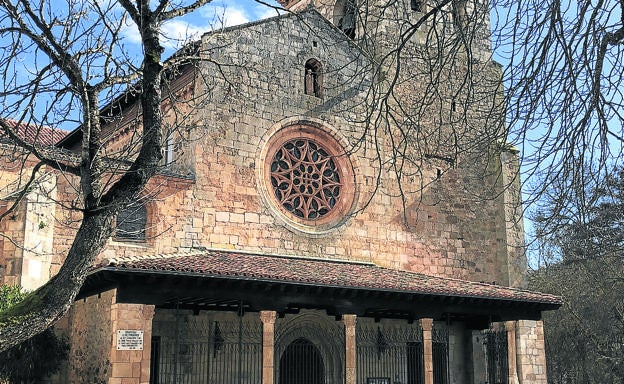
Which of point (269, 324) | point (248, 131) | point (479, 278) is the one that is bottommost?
point (269, 324)

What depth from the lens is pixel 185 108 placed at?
50.2ft

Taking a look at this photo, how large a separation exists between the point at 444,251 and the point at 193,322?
6.87 meters

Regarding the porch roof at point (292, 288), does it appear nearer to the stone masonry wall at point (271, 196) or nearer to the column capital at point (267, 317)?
the column capital at point (267, 317)

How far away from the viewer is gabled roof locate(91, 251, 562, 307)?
37.4 feet

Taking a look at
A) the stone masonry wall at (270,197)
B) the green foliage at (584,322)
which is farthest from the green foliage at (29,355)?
the green foliage at (584,322)

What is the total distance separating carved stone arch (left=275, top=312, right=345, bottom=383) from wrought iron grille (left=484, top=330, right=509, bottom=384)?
390 centimetres

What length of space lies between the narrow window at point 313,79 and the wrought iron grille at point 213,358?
5690 mm

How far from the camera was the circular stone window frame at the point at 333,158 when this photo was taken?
15.4 metres

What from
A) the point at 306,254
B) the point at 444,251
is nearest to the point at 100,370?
the point at 306,254

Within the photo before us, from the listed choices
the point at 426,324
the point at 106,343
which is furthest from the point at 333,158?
the point at 106,343

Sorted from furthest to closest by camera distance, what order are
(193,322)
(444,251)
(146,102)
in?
(444,251) → (193,322) → (146,102)

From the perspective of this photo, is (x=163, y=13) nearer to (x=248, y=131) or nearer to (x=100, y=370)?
(x=100, y=370)

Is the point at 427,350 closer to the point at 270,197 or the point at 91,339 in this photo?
the point at 270,197

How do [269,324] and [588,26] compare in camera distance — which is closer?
[588,26]
